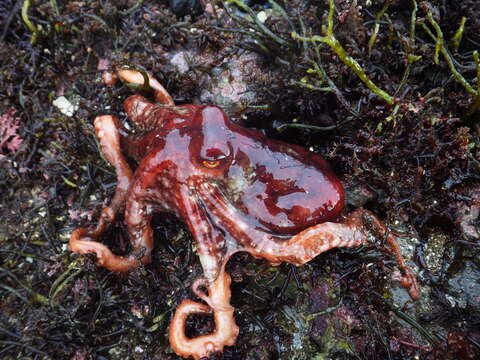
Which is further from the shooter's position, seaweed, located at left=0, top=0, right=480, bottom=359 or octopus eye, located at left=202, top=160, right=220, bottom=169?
seaweed, located at left=0, top=0, right=480, bottom=359

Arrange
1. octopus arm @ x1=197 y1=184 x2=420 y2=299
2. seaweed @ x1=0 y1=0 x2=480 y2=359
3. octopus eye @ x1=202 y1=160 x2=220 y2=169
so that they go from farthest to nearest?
seaweed @ x1=0 y1=0 x2=480 y2=359 → octopus eye @ x1=202 y1=160 x2=220 y2=169 → octopus arm @ x1=197 y1=184 x2=420 y2=299

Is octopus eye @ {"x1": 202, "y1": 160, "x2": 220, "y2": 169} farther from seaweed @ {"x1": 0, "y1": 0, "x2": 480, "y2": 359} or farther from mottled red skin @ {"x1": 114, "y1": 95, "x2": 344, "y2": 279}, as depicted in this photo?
seaweed @ {"x1": 0, "y1": 0, "x2": 480, "y2": 359}

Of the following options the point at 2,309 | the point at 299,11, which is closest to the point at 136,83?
the point at 299,11

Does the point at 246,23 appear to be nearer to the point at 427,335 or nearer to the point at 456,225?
the point at 456,225

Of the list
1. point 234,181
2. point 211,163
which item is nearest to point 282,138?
point 234,181

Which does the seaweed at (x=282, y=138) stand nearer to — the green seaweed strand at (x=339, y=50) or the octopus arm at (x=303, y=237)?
the green seaweed strand at (x=339, y=50)

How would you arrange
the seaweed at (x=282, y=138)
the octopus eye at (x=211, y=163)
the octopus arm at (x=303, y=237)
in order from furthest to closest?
the seaweed at (x=282, y=138), the octopus eye at (x=211, y=163), the octopus arm at (x=303, y=237)

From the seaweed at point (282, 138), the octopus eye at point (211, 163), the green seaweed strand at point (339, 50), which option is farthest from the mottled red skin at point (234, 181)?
the green seaweed strand at point (339, 50)

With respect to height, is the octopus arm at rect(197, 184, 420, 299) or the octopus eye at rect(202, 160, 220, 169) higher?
the octopus eye at rect(202, 160, 220, 169)

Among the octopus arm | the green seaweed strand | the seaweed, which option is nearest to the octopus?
the octopus arm
